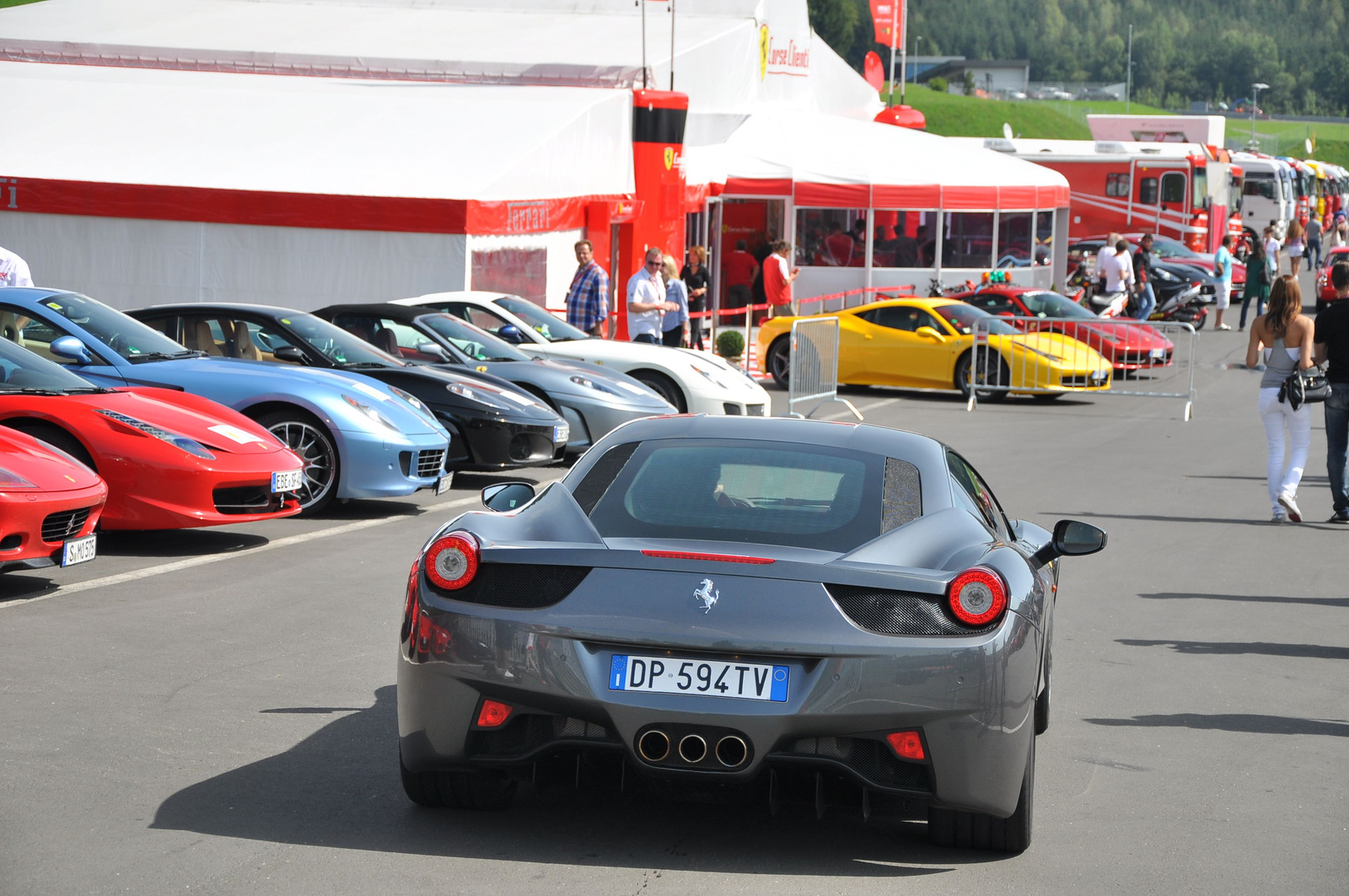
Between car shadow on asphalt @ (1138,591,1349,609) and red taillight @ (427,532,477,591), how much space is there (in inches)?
228

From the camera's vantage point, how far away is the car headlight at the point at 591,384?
14.3m

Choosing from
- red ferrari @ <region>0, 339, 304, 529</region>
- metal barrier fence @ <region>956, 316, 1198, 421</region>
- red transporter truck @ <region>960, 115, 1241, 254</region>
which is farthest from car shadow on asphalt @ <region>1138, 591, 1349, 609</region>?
red transporter truck @ <region>960, 115, 1241, 254</region>

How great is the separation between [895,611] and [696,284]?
20.2 metres

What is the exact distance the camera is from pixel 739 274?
104ft

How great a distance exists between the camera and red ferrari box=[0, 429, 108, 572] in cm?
753

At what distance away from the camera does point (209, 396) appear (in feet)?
35.9

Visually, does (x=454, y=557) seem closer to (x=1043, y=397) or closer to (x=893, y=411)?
(x=893, y=411)

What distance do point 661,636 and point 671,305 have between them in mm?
14762

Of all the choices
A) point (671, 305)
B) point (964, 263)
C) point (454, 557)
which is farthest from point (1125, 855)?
point (964, 263)

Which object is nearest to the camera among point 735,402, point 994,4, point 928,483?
point 928,483

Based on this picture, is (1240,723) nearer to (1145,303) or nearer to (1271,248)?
(1145,303)

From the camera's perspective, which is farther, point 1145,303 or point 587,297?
point 1145,303

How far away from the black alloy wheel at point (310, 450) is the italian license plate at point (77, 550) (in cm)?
283

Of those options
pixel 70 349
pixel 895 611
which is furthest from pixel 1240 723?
pixel 70 349
